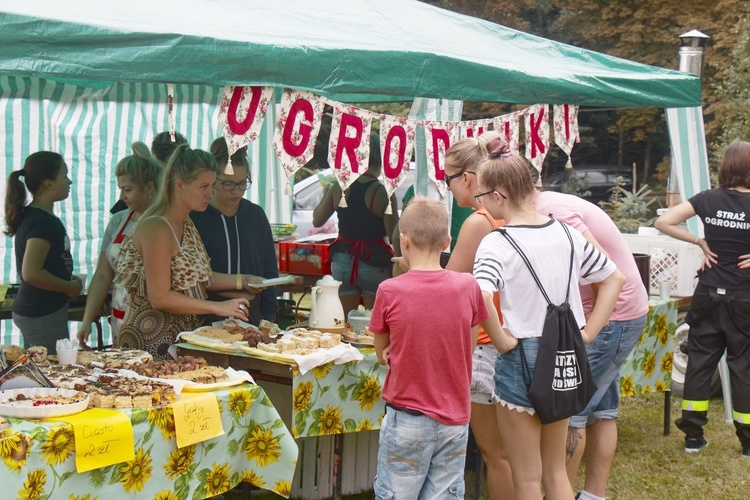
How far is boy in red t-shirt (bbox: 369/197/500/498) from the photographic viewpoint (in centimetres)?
301

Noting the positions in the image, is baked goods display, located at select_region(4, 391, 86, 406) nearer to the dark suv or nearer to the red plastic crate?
the red plastic crate

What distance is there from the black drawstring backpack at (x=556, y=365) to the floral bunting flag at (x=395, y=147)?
141cm

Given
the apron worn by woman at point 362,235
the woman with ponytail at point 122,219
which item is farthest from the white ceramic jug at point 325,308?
the apron worn by woman at point 362,235

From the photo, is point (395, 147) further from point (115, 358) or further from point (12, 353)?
point (12, 353)

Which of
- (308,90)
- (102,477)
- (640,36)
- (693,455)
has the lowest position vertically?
(693,455)

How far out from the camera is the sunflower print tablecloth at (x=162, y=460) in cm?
276

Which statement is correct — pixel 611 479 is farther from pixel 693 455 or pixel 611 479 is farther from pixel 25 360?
pixel 25 360

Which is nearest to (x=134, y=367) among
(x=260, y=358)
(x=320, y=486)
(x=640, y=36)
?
(x=260, y=358)

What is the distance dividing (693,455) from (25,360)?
12.8ft

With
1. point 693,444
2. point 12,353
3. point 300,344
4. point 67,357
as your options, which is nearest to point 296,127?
point 300,344

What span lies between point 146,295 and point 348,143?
114 centimetres

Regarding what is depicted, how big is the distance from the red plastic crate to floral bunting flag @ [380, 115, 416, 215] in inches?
76.8

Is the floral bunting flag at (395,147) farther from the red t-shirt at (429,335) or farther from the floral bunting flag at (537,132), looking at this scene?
the red t-shirt at (429,335)

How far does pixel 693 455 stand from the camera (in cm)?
541
